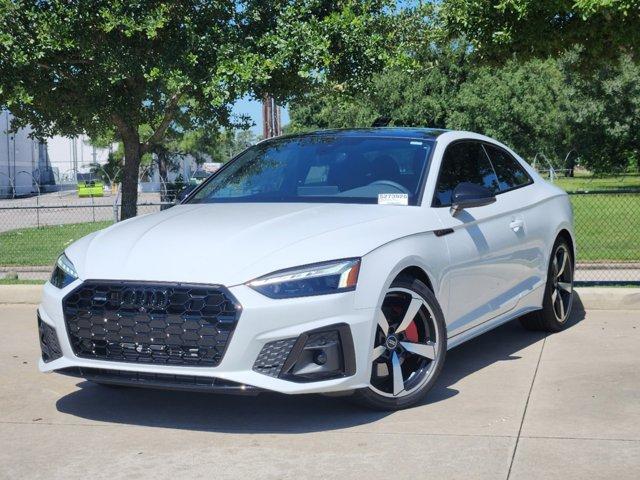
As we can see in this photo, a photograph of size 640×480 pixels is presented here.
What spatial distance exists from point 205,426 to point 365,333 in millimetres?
1060

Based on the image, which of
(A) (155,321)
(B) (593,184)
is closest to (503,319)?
(A) (155,321)

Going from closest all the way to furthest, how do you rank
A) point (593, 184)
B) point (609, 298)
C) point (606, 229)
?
point (609, 298) → point (606, 229) → point (593, 184)

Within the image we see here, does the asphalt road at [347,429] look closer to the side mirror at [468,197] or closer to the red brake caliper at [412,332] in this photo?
the red brake caliper at [412,332]

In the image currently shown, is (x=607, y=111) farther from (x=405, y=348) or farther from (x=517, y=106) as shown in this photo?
(x=405, y=348)

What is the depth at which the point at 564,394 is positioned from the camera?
6293 millimetres

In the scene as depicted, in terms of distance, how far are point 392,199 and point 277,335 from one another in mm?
1516

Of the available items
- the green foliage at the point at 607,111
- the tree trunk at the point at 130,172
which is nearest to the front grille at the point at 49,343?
the tree trunk at the point at 130,172

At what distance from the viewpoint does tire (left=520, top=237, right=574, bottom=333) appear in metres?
8.14

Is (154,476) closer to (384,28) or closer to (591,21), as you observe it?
(384,28)

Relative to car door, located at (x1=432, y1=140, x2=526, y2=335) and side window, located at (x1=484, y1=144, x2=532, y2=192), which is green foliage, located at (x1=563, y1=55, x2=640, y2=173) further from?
car door, located at (x1=432, y1=140, x2=526, y2=335)

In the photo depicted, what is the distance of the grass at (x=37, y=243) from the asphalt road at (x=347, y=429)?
9.38m

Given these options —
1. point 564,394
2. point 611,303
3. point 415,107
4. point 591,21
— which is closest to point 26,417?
point 564,394

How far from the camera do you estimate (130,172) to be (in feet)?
46.4

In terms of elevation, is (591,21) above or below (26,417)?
above
